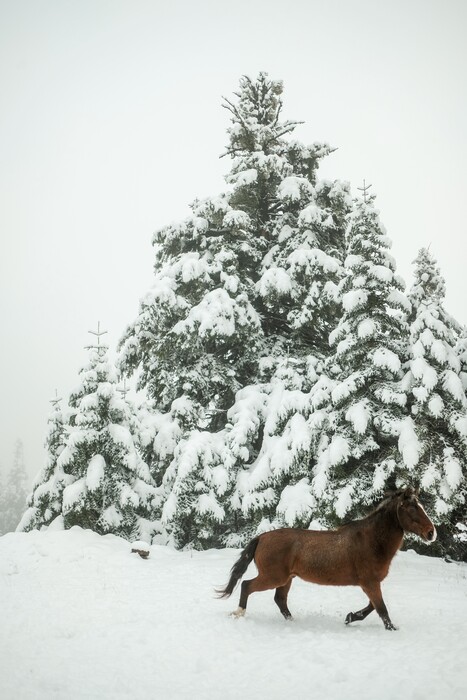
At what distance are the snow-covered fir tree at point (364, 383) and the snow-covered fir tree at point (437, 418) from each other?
1.45 ft

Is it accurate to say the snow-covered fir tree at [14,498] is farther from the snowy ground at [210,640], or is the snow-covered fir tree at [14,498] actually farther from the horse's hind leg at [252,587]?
the horse's hind leg at [252,587]

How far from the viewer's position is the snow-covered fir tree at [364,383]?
1081 cm

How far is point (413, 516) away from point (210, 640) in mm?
3097

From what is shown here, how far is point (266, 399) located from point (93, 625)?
8166 millimetres

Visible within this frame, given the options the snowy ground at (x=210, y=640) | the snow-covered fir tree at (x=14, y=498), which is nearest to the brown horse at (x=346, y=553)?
the snowy ground at (x=210, y=640)

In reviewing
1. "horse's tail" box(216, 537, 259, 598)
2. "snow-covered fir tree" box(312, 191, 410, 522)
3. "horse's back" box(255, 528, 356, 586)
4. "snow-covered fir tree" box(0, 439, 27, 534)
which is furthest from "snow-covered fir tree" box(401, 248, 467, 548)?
"snow-covered fir tree" box(0, 439, 27, 534)

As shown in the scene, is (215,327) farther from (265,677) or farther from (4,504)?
(4,504)

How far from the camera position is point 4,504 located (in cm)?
6544

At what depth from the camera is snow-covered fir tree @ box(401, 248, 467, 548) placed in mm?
10055

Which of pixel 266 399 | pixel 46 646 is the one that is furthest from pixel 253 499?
pixel 46 646

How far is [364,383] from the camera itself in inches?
447

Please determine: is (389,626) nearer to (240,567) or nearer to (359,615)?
(359,615)

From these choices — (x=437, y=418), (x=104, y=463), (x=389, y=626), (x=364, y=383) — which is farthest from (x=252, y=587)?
(x=104, y=463)

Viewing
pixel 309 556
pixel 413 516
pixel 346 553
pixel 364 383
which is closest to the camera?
pixel 413 516
